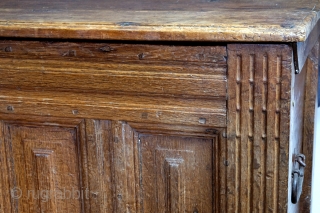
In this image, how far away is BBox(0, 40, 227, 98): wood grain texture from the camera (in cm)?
124

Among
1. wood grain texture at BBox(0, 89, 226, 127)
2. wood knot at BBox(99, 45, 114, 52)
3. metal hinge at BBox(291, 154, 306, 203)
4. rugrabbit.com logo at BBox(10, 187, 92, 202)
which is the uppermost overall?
wood knot at BBox(99, 45, 114, 52)

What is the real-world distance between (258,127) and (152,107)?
0.75ft

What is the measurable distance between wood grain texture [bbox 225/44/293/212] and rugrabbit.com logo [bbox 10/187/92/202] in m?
0.36

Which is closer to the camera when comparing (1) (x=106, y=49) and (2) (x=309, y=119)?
(1) (x=106, y=49)

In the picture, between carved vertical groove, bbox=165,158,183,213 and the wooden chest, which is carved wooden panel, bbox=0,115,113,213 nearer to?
the wooden chest

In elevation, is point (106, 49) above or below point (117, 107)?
above

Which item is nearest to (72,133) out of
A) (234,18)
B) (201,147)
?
(201,147)

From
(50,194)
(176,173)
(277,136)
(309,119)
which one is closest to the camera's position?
(277,136)

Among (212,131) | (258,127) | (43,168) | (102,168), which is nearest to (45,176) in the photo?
(43,168)

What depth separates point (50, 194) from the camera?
4.80 feet

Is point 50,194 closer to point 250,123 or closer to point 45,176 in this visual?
point 45,176

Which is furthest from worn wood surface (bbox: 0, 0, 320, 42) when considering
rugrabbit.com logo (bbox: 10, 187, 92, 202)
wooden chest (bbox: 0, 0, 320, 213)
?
rugrabbit.com logo (bbox: 10, 187, 92, 202)

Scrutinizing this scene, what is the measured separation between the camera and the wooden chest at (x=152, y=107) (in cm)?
121

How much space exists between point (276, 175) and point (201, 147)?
170 millimetres
